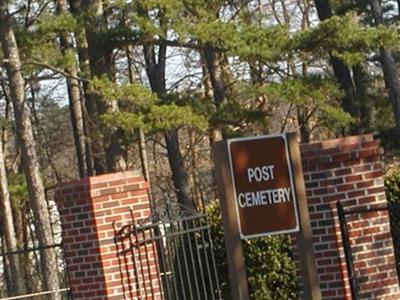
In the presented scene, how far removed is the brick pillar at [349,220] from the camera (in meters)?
10.1

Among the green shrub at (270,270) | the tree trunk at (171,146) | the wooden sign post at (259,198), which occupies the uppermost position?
the tree trunk at (171,146)

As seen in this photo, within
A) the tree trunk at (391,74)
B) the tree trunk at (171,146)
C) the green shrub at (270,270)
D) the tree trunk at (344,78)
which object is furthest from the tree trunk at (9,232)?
the green shrub at (270,270)

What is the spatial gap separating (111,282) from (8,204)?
74.8 feet

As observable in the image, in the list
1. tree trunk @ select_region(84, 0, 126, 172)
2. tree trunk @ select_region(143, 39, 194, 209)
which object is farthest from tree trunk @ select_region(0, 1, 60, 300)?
tree trunk @ select_region(143, 39, 194, 209)

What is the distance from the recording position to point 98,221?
35.7 feet

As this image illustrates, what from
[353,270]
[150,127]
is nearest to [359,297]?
[353,270]

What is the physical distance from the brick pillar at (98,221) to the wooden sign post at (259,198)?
2881 mm

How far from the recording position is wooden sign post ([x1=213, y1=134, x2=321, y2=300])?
8.04 meters

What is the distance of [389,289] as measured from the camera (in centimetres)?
1021

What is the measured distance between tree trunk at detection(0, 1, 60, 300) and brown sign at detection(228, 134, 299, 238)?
16.2m

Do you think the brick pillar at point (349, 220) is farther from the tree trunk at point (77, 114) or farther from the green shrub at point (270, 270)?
the tree trunk at point (77, 114)

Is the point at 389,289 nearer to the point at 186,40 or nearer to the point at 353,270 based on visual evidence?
the point at 353,270

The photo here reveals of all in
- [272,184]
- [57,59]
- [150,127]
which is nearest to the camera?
[272,184]

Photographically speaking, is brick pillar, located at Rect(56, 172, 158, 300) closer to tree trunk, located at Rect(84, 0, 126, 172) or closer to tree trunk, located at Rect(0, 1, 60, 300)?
tree trunk, located at Rect(84, 0, 126, 172)
